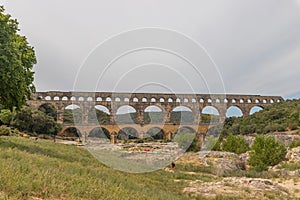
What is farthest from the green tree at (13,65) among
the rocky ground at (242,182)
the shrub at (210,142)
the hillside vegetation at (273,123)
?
the hillside vegetation at (273,123)

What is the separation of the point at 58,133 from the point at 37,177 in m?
50.4

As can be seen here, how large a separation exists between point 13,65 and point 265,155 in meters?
20.1

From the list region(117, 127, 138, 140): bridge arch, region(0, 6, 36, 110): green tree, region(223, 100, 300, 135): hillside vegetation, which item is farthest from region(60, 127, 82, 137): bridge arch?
region(0, 6, 36, 110): green tree

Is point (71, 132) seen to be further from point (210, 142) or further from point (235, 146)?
point (210, 142)

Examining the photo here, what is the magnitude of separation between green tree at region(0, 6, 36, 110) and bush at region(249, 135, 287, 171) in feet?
59.4

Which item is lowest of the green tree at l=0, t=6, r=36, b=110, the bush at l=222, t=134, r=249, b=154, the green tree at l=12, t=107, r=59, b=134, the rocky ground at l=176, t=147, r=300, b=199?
the rocky ground at l=176, t=147, r=300, b=199

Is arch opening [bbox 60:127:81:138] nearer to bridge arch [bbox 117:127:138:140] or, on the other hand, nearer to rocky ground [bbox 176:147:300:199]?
bridge arch [bbox 117:127:138:140]

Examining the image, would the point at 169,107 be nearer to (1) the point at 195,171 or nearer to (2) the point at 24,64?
(1) the point at 195,171

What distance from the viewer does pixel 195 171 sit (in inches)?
835

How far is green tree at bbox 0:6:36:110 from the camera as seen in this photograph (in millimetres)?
12259

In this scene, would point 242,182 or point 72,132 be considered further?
point 72,132

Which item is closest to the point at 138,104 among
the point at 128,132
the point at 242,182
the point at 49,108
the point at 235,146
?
the point at 128,132

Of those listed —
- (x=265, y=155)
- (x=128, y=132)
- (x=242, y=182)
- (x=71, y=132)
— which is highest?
(x=128, y=132)

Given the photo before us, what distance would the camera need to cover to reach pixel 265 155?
23.2m
